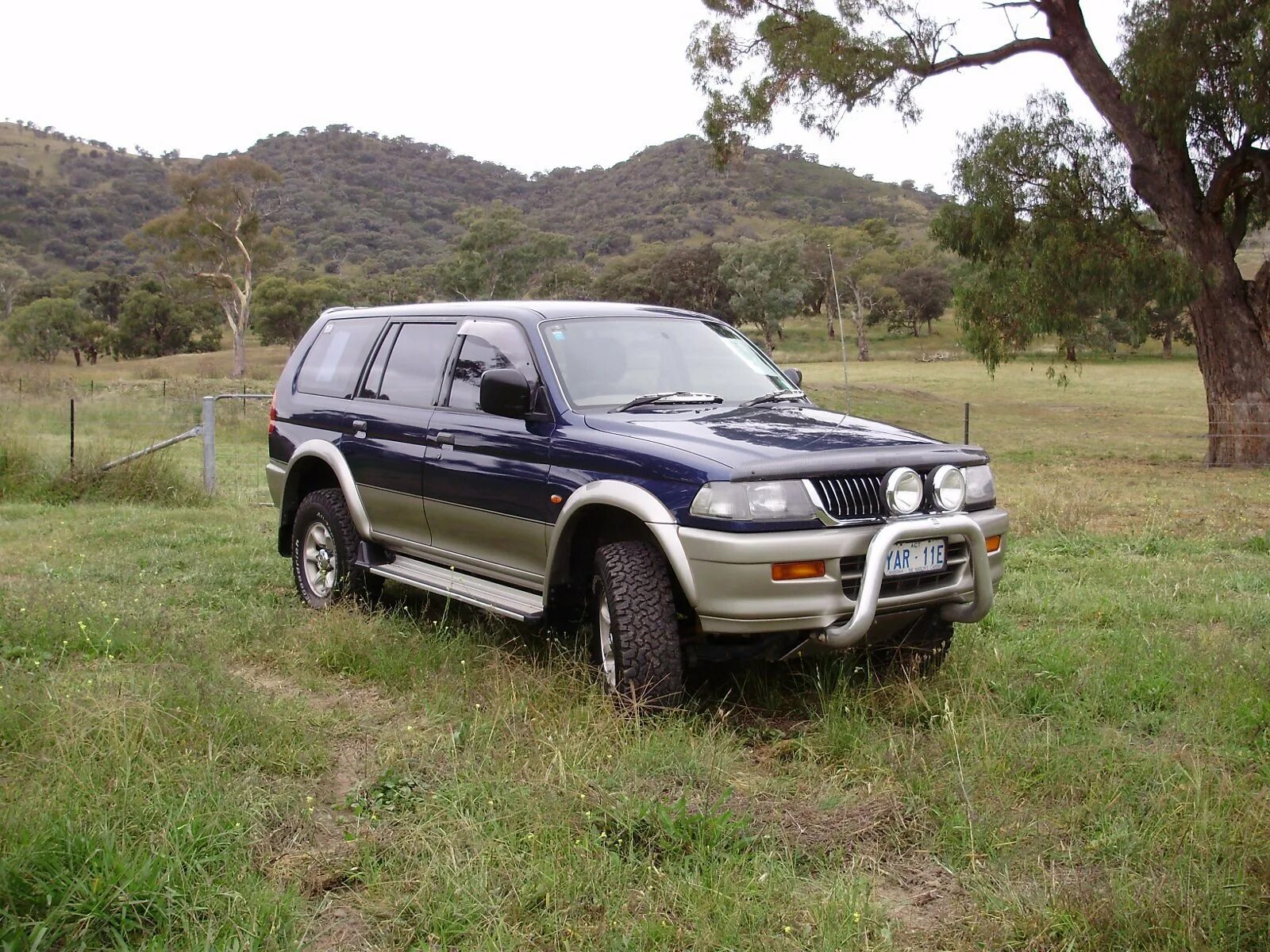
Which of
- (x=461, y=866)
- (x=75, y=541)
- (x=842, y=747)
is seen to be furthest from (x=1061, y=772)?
(x=75, y=541)

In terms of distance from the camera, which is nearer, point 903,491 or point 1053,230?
point 903,491

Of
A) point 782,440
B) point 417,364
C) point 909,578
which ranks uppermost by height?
point 417,364

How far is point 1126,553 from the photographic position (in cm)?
884

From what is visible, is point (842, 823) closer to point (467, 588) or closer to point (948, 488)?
point (948, 488)

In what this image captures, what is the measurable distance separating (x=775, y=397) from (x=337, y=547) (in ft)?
8.73

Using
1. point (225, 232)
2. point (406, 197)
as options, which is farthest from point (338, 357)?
point (406, 197)

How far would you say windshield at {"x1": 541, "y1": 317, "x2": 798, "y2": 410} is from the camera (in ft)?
18.4

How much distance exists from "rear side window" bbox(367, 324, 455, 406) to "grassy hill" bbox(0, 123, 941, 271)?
77.7 meters

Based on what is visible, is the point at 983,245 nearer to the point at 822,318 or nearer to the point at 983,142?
the point at 983,142

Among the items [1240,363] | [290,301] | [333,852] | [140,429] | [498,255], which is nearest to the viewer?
[333,852]

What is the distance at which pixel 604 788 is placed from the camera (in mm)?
3875

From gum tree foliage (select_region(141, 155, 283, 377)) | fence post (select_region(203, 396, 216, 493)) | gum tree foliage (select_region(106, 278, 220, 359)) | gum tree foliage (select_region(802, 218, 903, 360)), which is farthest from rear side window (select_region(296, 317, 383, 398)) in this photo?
gum tree foliage (select_region(106, 278, 220, 359))

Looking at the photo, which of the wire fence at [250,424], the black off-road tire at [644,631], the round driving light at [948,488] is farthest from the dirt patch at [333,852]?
the wire fence at [250,424]

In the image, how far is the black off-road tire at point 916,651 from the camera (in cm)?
509
